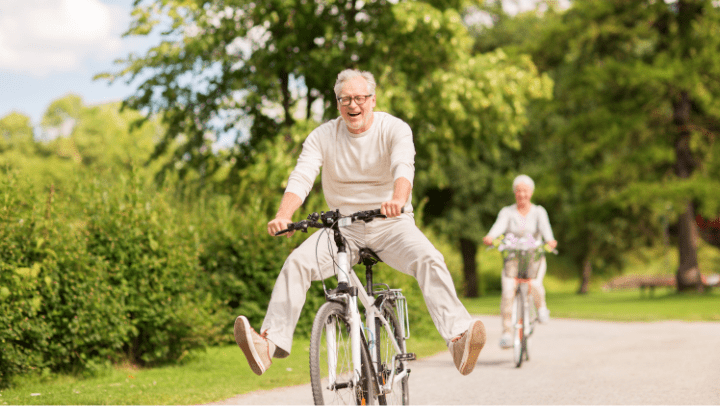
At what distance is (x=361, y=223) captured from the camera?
14.9ft

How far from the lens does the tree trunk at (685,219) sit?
1013 inches

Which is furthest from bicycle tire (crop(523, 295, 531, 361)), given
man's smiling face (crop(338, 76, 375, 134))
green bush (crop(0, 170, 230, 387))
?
A: man's smiling face (crop(338, 76, 375, 134))

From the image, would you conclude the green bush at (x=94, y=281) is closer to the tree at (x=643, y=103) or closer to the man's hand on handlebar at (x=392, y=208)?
the man's hand on handlebar at (x=392, y=208)

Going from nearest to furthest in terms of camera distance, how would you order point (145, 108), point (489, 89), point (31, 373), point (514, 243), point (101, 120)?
point (31, 373) → point (514, 243) → point (489, 89) → point (145, 108) → point (101, 120)

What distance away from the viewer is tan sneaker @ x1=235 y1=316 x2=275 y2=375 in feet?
12.7

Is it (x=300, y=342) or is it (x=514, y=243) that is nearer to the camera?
(x=514, y=243)

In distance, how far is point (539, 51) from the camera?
27.9m

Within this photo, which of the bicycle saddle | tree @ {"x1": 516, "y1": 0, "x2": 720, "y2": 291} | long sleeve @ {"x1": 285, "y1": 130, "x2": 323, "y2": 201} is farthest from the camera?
tree @ {"x1": 516, "y1": 0, "x2": 720, "y2": 291}

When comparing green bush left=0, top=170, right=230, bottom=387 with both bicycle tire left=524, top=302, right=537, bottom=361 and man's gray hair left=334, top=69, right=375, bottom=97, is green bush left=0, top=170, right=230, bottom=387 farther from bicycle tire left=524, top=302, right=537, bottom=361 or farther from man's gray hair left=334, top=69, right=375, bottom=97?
man's gray hair left=334, top=69, right=375, bottom=97

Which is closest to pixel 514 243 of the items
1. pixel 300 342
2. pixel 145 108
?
pixel 300 342

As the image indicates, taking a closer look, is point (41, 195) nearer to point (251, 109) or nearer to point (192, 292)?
point (192, 292)

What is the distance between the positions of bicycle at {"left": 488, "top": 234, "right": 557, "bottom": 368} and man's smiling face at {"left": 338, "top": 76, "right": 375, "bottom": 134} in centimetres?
471

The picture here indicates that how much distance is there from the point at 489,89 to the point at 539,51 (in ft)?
43.8

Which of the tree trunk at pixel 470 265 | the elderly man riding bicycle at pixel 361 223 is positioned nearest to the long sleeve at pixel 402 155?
the elderly man riding bicycle at pixel 361 223
